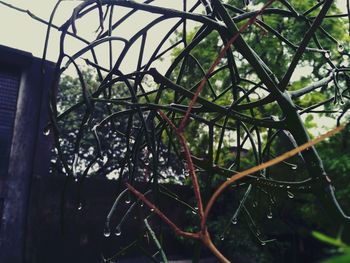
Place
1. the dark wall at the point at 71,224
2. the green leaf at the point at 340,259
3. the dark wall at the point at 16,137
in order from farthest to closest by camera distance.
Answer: the dark wall at the point at 71,224
the dark wall at the point at 16,137
the green leaf at the point at 340,259

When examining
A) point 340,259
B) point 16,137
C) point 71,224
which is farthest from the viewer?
point 71,224

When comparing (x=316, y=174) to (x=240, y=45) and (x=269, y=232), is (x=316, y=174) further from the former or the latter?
(x=269, y=232)

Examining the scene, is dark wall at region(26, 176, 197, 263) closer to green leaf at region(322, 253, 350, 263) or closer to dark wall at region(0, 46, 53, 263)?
dark wall at region(0, 46, 53, 263)

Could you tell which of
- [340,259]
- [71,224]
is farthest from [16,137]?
[340,259]

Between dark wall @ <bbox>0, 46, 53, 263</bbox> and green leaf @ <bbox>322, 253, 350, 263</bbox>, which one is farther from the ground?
dark wall @ <bbox>0, 46, 53, 263</bbox>

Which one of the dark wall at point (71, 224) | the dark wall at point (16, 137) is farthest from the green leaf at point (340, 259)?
→ the dark wall at point (16, 137)

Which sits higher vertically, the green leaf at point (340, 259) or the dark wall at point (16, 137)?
the dark wall at point (16, 137)

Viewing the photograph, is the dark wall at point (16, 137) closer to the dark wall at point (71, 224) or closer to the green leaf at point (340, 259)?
the dark wall at point (71, 224)

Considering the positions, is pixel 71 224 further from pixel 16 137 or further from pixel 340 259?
pixel 340 259

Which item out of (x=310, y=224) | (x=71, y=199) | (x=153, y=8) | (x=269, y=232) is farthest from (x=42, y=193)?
(x=153, y=8)

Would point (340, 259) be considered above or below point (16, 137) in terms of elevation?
below

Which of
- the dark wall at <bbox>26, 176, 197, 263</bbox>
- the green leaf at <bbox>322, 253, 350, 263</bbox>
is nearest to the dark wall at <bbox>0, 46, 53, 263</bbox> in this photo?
the dark wall at <bbox>26, 176, 197, 263</bbox>

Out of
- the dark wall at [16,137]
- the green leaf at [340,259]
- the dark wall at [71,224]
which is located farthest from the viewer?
the dark wall at [71,224]

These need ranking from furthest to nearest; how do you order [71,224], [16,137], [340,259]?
1. [71,224]
2. [16,137]
3. [340,259]
